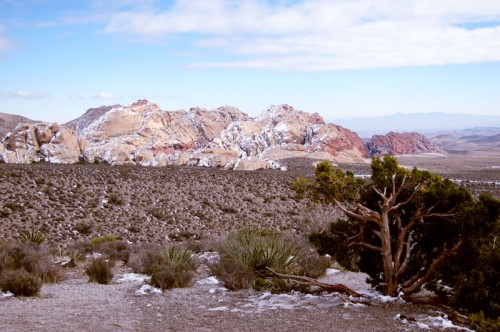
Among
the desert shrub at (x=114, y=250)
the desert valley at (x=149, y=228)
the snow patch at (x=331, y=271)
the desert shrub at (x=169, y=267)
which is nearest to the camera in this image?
the desert valley at (x=149, y=228)

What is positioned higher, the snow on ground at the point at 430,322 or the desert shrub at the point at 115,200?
the snow on ground at the point at 430,322

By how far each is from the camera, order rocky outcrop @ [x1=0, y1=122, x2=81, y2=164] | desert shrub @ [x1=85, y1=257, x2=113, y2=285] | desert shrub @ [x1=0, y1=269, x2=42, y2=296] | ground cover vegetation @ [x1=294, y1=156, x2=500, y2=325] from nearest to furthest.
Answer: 1. ground cover vegetation @ [x1=294, y1=156, x2=500, y2=325]
2. desert shrub @ [x1=0, y1=269, x2=42, y2=296]
3. desert shrub @ [x1=85, y1=257, x2=113, y2=285]
4. rocky outcrop @ [x1=0, y1=122, x2=81, y2=164]

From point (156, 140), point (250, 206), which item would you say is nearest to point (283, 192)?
point (250, 206)

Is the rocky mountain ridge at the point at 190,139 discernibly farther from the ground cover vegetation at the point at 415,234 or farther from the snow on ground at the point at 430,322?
the snow on ground at the point at 430,322

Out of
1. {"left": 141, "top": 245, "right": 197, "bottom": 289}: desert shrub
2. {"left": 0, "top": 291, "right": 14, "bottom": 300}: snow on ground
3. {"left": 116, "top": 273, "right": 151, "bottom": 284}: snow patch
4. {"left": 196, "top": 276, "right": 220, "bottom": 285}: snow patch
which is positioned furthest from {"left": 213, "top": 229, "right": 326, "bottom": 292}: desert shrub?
{"left": 0, "top": 291, "right": 14, "bottom": 300}: snow on ground

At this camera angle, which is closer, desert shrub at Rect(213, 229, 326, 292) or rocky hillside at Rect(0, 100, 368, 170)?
desert shrub at Rect(213, 229, 326, 292)

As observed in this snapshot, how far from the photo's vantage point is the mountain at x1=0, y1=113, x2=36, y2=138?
349 feet

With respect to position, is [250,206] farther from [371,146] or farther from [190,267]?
[371,146]

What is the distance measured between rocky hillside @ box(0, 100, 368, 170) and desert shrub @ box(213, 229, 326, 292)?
41.2 meters

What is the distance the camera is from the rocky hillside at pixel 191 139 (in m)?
54.6

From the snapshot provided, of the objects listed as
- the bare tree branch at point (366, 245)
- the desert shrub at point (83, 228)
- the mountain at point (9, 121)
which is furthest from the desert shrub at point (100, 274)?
the mountain at point (9, 121)

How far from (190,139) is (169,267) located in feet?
299

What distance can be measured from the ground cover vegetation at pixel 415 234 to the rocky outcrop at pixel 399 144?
127 meters

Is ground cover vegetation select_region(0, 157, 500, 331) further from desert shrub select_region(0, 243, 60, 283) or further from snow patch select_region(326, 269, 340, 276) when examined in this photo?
snow patch select_region(326, 269, 340, 276)
